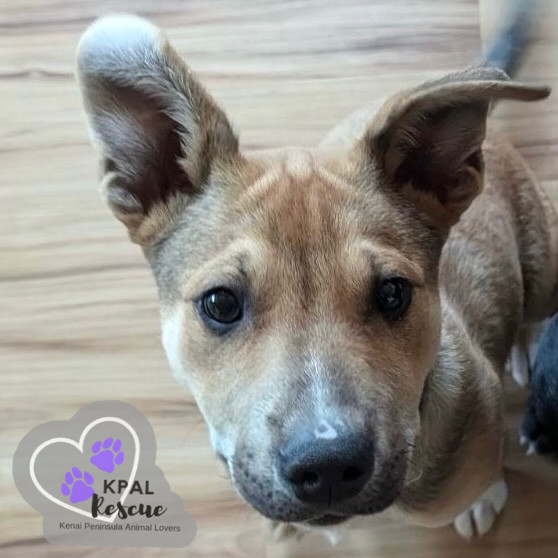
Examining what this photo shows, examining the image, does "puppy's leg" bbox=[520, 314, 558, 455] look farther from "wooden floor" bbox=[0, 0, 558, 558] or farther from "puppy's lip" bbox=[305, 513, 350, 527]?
"puppy's lip" bbox=[305, 513, 350, 527]

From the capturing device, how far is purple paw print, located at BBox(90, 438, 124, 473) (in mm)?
2471

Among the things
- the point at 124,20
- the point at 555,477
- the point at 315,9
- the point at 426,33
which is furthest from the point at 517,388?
the point at 124,20

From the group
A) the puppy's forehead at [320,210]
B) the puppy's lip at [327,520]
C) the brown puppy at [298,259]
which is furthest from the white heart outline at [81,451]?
the puppy's forehead at [320,210]

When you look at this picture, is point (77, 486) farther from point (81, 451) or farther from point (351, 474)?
point (351, 474)

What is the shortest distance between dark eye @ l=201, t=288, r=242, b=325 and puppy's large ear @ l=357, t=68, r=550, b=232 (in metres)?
0.36

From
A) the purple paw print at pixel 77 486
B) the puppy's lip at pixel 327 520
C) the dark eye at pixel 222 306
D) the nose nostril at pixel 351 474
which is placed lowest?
the purple paw print at pixel 77 486

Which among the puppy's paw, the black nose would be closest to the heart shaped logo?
the puppy's paw

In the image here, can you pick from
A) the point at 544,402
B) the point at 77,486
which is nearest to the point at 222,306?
the point at 544,402

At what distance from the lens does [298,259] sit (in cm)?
154

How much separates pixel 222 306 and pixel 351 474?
35 centimetres

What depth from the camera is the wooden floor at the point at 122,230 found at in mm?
2374

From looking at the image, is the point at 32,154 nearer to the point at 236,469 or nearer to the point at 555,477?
the point at 236,469

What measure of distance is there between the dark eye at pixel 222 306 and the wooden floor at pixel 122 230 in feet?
2.90

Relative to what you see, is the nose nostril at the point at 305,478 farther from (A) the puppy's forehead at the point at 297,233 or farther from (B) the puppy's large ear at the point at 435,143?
(B) the puppy's large ear at the point at 435,143
